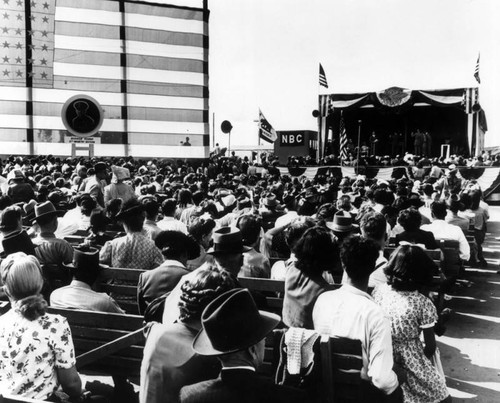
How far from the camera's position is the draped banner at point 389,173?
17.9 m

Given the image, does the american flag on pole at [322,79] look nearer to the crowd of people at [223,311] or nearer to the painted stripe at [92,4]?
the painted stripe at [92,4]

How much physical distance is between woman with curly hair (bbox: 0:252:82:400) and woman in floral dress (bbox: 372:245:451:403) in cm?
190

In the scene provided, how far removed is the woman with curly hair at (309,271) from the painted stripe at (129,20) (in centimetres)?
2416

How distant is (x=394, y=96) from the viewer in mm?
22891

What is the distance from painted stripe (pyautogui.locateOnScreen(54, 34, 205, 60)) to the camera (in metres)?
24.2

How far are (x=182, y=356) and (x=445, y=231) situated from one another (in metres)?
5.44

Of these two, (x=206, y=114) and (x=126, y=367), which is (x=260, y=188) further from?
(x=206, y=114)

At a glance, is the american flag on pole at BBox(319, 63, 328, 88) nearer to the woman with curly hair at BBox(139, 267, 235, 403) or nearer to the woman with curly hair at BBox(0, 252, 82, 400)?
the woman with curly hair at BBox(0, 252, 82, 400)

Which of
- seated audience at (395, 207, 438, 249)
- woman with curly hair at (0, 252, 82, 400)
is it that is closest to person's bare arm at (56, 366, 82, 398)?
woman with curly hair at (0, 252, 82, 400)

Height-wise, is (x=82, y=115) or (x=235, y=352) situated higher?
(x=82, y=115)

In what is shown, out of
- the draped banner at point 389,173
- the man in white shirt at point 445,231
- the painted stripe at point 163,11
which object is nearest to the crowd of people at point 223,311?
the man in white shirt at point 445,231

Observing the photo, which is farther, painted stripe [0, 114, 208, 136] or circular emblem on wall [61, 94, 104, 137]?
painted stripe [0, 114, 208, 136]

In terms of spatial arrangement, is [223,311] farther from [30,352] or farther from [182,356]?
[30,352]

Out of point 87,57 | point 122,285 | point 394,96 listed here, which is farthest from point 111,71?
point 122,285
